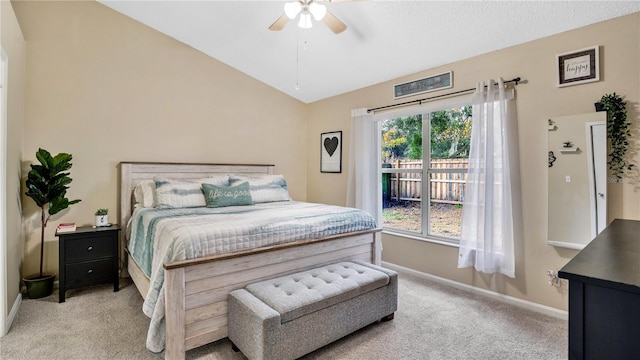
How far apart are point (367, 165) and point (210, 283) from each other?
102 inches

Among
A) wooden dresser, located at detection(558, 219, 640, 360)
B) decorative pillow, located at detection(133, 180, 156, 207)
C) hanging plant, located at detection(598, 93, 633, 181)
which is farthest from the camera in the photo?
decorative pillow, located at detection(133, 180, 156, 207)

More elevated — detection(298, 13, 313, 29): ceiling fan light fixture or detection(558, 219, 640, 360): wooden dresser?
detection(298, 13, 313, 29): ceiling fan light fixture

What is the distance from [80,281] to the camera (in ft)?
9.55

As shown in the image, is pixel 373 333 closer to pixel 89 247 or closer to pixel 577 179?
pixel 577 179

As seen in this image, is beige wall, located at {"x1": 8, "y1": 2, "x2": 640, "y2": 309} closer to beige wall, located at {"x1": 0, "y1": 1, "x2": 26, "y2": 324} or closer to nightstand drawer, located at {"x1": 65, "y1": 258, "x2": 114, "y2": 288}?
beige wall, located at {"x1": 0, "y1": 1, "x2": 26, "y2": 324}

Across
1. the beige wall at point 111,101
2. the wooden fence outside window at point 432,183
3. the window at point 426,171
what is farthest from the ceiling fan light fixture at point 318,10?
the beige wall at point 111,101

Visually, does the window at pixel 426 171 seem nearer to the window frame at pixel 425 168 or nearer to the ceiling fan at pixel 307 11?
the window frame at pixel 425 168

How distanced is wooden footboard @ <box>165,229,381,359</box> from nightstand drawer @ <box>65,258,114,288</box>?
5.29 feet

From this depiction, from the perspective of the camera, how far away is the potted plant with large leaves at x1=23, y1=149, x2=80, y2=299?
2.80 metres

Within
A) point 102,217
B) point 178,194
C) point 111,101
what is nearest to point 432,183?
point 178,194

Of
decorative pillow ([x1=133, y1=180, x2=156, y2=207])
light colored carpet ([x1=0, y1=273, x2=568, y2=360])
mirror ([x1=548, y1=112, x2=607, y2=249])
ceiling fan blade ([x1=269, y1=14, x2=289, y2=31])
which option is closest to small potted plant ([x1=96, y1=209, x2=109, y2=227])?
decorative pillow ([x1=133, y1=180, x2=156, y2=207])

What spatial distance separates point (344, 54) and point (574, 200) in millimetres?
2630

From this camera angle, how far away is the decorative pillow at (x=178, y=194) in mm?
3217

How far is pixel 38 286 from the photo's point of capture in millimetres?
2887
